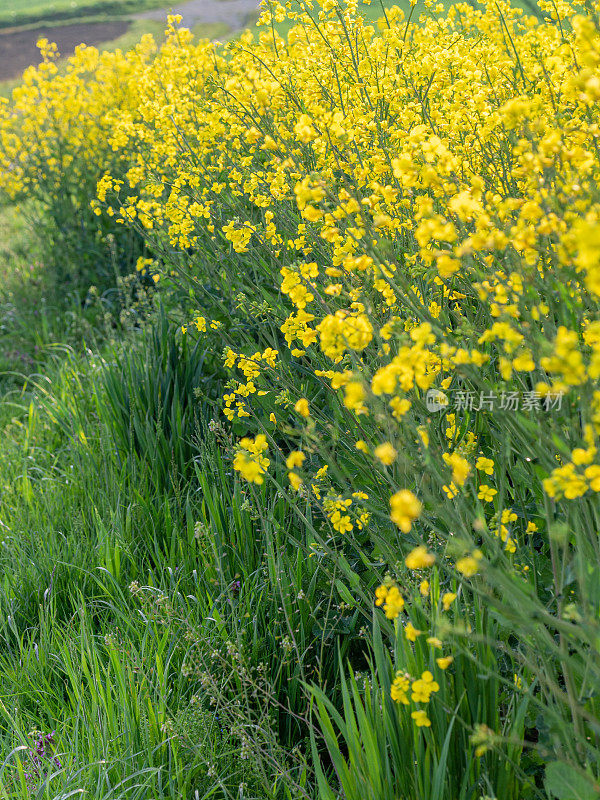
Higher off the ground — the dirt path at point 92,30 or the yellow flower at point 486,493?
the dirt path at point 92,30

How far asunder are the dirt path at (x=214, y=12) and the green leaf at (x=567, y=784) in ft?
73.5

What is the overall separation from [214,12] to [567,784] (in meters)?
27.3

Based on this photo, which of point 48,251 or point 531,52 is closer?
point 531,52

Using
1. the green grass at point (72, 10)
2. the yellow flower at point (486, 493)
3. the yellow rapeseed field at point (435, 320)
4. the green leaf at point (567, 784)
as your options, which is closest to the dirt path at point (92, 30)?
the green grass at point (72, 10)

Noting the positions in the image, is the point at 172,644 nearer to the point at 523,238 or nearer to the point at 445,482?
the point at 445,482

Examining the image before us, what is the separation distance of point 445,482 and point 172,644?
3.74 ft

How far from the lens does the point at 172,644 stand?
2.18 m

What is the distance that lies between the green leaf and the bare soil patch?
86.5 feet

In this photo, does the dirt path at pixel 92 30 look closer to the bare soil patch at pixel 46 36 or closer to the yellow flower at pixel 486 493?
the bare soil patch at pixel 46 36

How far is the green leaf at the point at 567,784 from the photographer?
1.24 meters

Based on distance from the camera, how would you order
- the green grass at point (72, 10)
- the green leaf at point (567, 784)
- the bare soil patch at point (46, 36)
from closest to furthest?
the green leaf at point (567, 784)
the bare soil patch at point (46, 36)
the green grass at point (72, 10)

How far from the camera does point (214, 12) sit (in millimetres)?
24719

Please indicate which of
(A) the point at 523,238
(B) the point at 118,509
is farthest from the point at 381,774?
(B) the point at 118,509

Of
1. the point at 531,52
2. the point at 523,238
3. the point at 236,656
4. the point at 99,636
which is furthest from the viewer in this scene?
the point at 531,52
